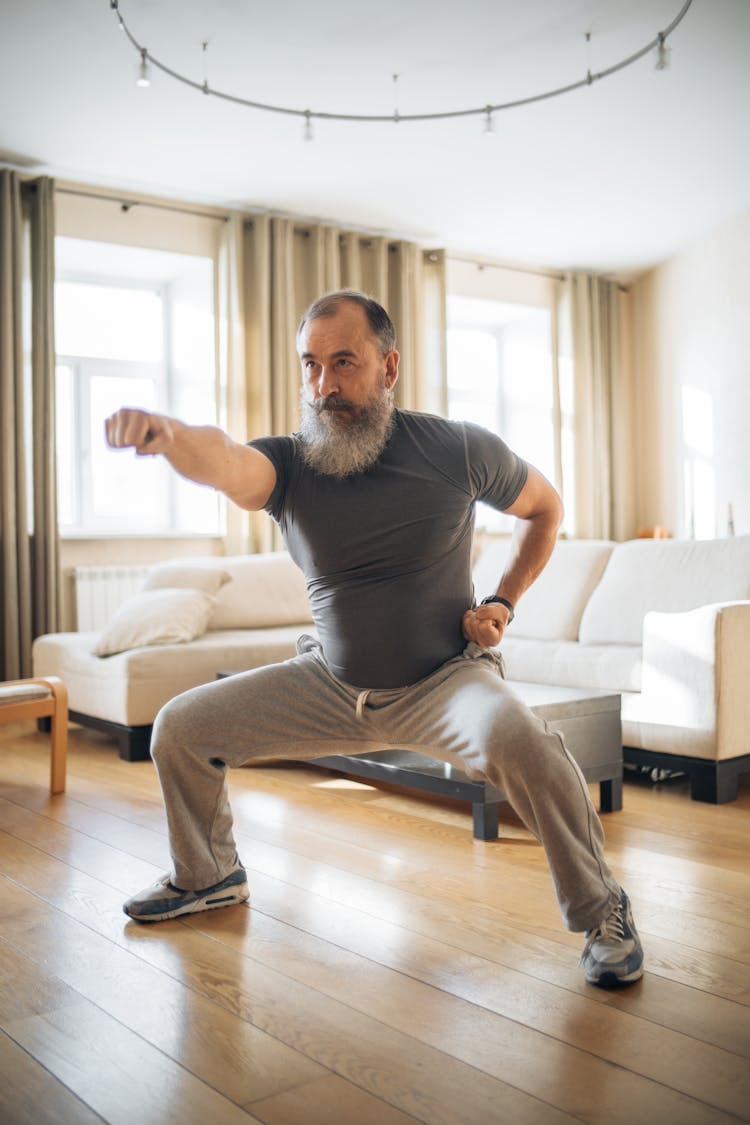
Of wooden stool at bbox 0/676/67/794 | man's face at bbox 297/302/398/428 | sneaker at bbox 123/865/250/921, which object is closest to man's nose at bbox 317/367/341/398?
man's face at bbox 297/302/398/428

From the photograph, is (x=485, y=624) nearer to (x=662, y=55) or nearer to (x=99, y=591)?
(x=662, y=55)

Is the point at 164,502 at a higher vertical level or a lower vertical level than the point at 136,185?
lower

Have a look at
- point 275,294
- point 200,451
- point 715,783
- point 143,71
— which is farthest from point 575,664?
point 275,294

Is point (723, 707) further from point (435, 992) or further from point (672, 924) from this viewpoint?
point (435, 992)

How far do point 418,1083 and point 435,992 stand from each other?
0.32m

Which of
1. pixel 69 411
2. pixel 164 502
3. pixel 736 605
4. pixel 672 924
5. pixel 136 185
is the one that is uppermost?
pixel 136 185

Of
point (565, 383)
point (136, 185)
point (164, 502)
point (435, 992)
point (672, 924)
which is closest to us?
point (435, 992)

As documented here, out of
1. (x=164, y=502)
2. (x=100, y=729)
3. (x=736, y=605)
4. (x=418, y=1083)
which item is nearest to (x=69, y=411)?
(x=164, y=502)

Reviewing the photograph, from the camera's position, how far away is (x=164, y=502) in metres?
6.23

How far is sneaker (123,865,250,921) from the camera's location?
6.79 ft

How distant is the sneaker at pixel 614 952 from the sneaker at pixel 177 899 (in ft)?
2.48

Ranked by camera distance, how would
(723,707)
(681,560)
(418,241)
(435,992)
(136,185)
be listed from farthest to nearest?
1. (418,241)
2. (136,185)
3. (681,560)
4. (723,707)
5. (435,992)

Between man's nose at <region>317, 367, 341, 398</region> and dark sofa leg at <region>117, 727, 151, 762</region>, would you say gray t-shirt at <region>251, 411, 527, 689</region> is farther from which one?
dark sofa leg at <region>117, 727, 151, 762</region>

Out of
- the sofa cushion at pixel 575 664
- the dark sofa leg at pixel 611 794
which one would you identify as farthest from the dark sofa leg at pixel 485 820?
the sofa cushion at pixel 575 664
